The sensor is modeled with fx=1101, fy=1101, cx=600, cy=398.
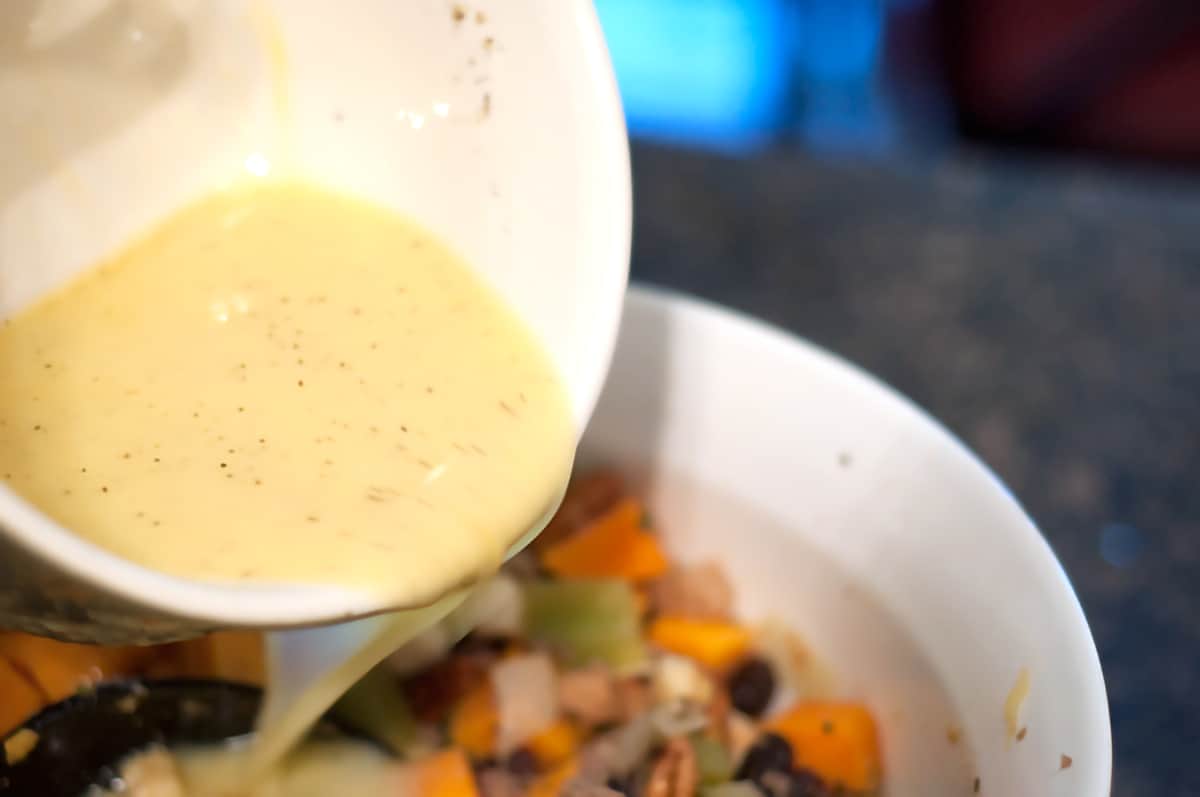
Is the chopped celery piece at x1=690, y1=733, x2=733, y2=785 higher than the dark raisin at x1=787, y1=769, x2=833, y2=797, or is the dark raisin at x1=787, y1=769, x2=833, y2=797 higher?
the dark raisin at x1=787, y1=769, x2=833, y2=797

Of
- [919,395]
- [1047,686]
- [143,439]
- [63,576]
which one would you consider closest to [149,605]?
[63,576]

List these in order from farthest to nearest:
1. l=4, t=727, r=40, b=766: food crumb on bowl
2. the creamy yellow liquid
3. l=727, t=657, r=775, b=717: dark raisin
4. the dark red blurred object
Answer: the dark red blurred object → l=727, t=657, r=775, b=717: dark raisin → l=4, t=727, r=40, b=766: food crumb on bowl → the creamy yellow liquid


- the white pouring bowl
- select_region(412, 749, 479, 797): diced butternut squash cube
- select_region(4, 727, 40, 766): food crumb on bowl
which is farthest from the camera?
select_region(412, 749, 479, 797): diced butternut squash cube

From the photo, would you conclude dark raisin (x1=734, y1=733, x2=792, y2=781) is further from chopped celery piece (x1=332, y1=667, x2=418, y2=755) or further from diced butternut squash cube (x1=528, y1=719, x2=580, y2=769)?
chopped celery piece (x1=332, y1=667, x2=418, y2=755)

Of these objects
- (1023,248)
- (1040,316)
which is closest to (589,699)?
(1040,316)

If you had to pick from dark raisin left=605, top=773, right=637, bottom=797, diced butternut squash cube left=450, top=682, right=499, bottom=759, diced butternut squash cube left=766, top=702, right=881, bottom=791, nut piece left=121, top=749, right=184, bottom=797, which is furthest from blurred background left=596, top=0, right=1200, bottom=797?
nut piece left=121, top=749, right=184, bottom=797

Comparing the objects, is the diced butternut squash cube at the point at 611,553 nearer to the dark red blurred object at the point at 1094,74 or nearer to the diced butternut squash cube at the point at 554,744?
the diced butternut squash cube at the point at 554,744

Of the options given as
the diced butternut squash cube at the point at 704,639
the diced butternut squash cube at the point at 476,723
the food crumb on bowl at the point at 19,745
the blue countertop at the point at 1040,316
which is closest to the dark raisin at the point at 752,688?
the diced butternut squash cube at the point at 704,639
